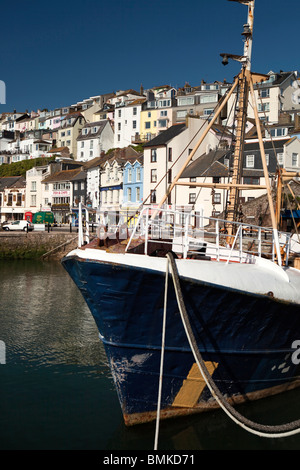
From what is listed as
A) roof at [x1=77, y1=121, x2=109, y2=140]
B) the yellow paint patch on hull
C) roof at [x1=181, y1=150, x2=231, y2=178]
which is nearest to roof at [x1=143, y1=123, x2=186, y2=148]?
roof at [x1=181, y1=150, x2=231, y2=178]

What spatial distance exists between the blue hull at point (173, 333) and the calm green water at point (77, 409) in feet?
1.64

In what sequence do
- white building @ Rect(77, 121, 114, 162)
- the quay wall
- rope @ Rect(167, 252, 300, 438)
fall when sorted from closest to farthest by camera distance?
rope @ Rect(167, 252, 300, 438), the quay wall, white building @ Rect(77, 121, 114, 162)

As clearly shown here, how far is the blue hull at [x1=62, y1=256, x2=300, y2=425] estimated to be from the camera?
9578 millimetres

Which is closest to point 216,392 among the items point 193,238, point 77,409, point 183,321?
point 183,321

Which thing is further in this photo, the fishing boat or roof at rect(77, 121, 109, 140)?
roof at rect(77, 121, 109, 140)

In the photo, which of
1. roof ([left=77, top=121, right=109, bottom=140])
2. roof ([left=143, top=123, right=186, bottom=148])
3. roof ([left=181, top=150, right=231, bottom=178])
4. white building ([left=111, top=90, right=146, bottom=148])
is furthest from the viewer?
Answer: roof ([left=77, top=121, right=109, bottom=140])

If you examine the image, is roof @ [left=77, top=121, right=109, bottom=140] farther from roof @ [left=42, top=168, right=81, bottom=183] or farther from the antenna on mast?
the antenna on mast

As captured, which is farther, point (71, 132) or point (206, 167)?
point (71, 132)

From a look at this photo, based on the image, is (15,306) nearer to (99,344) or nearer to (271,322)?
(99,344)

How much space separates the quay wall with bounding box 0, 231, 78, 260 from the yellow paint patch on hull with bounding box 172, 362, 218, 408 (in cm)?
3831

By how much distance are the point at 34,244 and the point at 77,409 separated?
4004cm

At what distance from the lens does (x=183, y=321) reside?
9.36m

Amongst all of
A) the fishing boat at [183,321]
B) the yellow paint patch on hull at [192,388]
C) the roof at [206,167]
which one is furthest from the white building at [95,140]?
the yellow paint patch on hull at [192,388]

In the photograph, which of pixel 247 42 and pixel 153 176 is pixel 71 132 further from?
pixel 247 42
